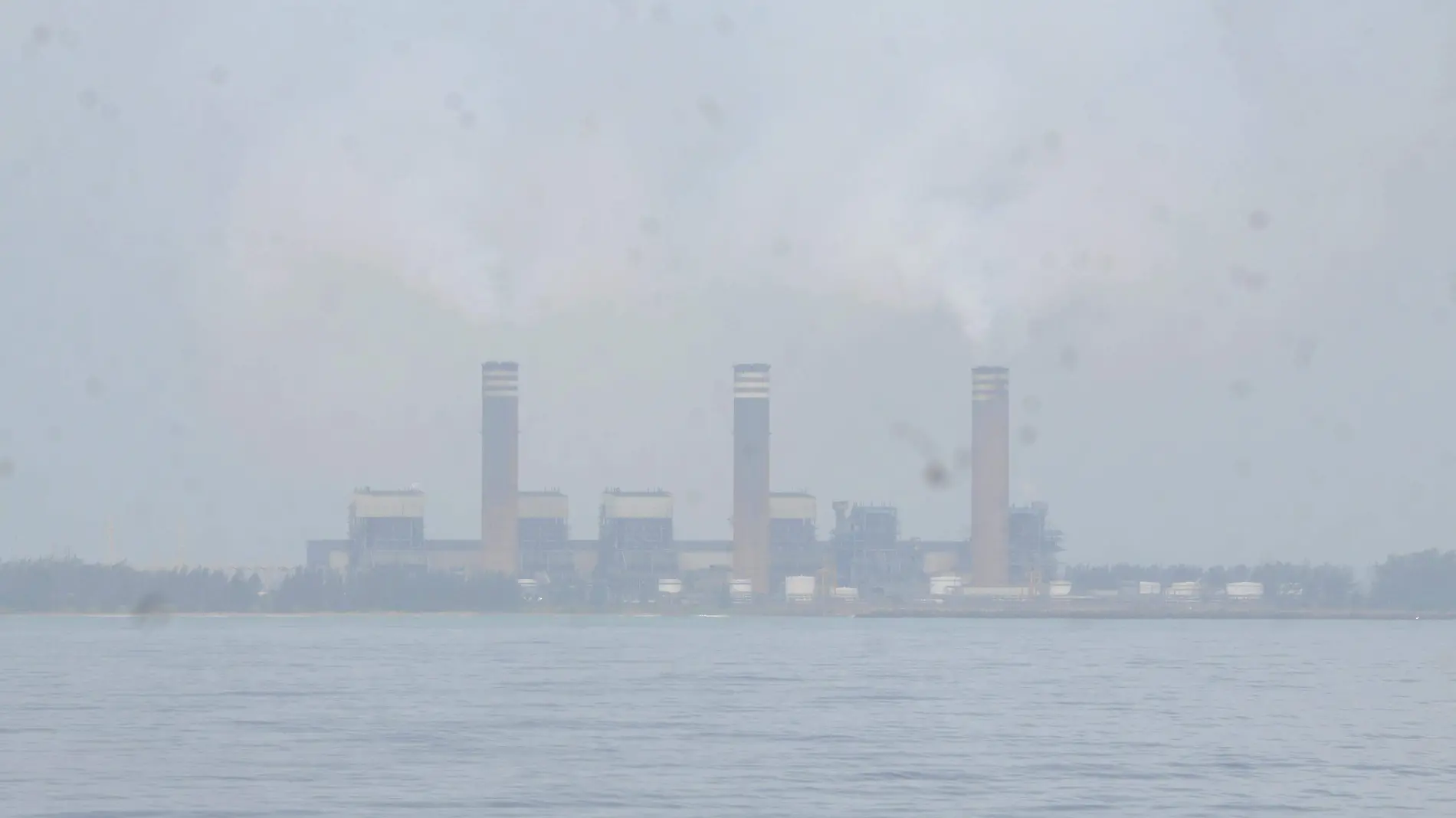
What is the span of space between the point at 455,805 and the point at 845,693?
2454 cm

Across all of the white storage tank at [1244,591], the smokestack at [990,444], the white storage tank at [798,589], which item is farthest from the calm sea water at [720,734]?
the white storage tank at [1244,591]

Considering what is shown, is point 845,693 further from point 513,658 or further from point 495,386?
point 495,386

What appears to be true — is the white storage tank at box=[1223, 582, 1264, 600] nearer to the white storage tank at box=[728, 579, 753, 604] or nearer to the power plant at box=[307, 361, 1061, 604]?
the power plant at box=[307, 361, 1061, 604]

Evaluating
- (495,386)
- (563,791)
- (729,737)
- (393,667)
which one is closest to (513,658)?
(393,667)

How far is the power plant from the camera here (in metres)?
129

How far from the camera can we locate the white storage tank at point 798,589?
454 ft

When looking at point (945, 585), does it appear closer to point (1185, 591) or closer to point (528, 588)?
point (1185, 591)

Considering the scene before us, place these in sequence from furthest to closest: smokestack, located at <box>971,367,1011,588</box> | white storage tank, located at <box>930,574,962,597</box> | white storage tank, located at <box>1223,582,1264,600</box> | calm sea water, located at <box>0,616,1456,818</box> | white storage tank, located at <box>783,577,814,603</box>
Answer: white storage tank, located at <box>1223,582,1264,600</box> < white storage tank, located at <box>930,574,962,597</box> < white storage tank, located at <box>783,577,814,603</box> < smokestack, located at <box>971,367,1011,588</box> < calm sea water, located at <box>0,616,1456,818</box>

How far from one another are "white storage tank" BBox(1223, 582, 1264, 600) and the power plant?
2235 centimetres

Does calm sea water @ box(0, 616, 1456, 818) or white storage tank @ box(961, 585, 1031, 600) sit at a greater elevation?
white storage tank @ box(961, 585, 1031, 600)

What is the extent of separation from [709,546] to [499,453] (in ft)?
79.9

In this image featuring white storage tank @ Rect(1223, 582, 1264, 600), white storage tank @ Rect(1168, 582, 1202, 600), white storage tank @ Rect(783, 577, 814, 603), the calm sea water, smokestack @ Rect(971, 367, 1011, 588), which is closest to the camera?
the calm sea water

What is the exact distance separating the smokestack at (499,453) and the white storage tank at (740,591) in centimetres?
1538

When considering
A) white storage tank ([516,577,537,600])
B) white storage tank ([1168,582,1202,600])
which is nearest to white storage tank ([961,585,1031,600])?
white storage tank ([1168,582,1202,600])
